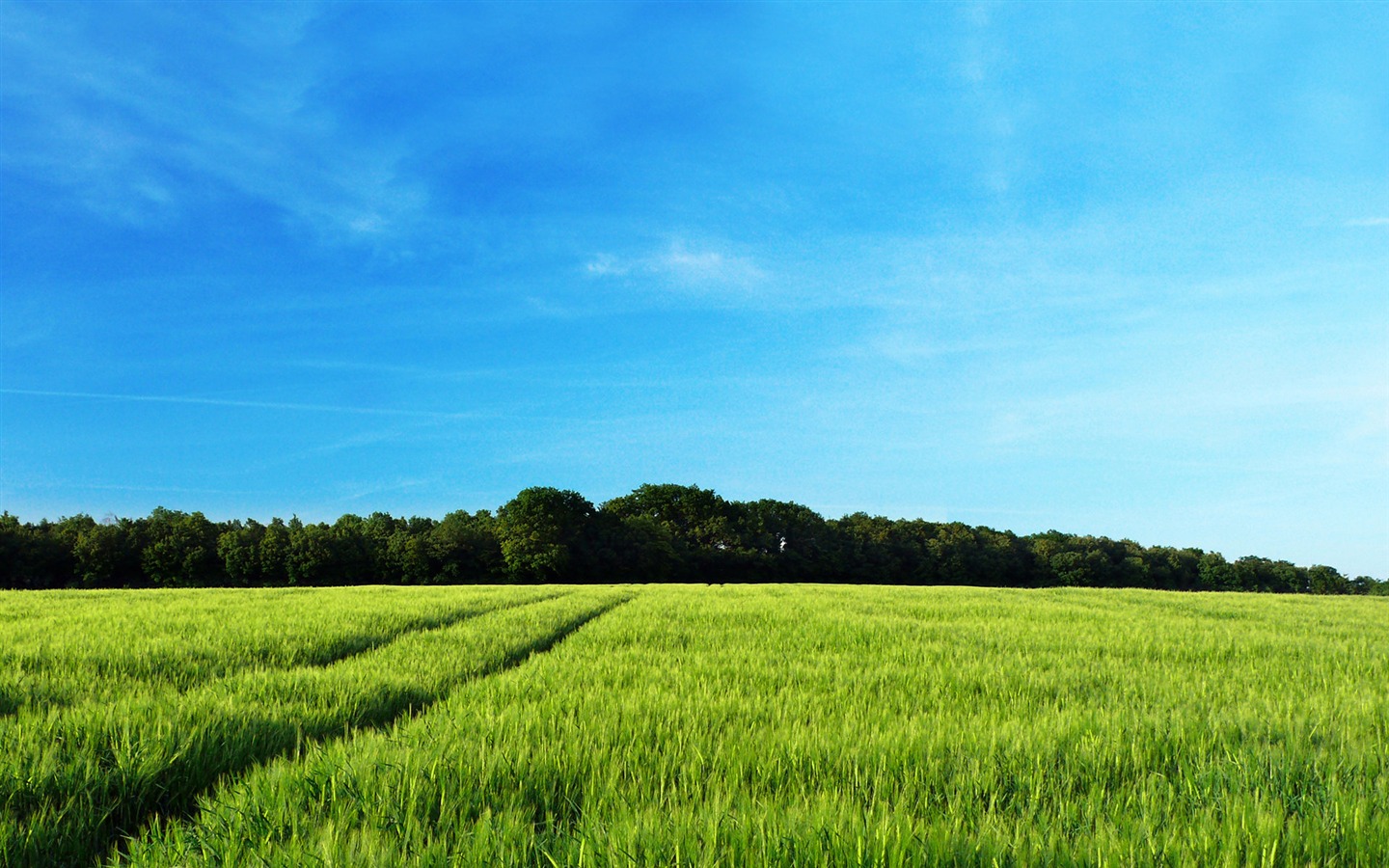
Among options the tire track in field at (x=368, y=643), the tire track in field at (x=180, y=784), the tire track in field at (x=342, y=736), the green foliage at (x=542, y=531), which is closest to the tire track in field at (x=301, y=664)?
the tire track in field at (x=368, y=643)

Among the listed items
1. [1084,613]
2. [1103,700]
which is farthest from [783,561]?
[1103,700]

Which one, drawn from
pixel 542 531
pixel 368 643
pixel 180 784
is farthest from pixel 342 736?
pixel 542 531

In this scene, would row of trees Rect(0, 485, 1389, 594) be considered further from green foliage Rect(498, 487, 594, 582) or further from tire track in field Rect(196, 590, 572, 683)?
tire track in field Rect(196, 590, 572, 683)

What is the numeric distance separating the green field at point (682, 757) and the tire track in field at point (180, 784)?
0.01m

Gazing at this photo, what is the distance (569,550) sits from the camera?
69.4 m

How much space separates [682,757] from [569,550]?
67597 millimetres

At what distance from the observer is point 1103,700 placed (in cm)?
561

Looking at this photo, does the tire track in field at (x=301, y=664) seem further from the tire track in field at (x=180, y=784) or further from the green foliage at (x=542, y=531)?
the green foliage at (x=542, y=531)

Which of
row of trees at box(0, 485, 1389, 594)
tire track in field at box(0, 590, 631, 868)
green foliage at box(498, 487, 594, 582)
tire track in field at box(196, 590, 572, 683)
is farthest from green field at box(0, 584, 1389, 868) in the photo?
row of trees at box(0, 485, 1389, 594)

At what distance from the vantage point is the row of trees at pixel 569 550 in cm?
6406

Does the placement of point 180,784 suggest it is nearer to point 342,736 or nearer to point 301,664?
point 342,736

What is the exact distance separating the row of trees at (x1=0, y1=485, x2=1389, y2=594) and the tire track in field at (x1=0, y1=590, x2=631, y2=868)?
62.1 meters

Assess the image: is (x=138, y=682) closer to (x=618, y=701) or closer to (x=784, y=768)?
(x=618, y=701)

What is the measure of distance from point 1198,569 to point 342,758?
410ft
